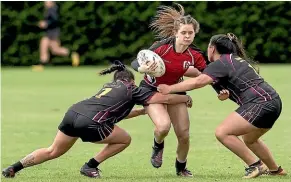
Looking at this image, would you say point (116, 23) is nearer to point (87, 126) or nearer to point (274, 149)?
point (274, 149)

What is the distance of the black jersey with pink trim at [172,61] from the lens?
35.6 feet

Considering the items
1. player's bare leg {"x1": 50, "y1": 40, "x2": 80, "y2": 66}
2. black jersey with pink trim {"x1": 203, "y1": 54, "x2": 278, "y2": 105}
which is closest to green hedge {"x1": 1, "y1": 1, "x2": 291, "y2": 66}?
player's bare leg {"x1": 50, "y1": 40, "x2": 80, "y2": 66}

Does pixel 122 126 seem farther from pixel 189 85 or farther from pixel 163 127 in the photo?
pixel 189 85

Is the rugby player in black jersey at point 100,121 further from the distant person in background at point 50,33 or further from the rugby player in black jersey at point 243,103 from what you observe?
the distant person in background at point 50,33

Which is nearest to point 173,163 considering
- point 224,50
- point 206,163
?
point 206,163

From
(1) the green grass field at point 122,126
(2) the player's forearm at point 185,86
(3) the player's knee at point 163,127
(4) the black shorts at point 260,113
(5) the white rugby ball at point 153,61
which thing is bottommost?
(1) the green grass field at point 122,126

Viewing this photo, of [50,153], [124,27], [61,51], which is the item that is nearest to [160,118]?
[50,153]

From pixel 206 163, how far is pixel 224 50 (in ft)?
5.89

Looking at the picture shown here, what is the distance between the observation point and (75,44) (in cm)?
2877

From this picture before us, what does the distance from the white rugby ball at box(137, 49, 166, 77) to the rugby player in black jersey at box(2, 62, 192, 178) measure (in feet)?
0.71

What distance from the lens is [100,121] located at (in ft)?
33.3

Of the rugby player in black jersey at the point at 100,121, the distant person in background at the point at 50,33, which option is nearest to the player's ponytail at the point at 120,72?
the rugby player in black jersey at the point at 100,121

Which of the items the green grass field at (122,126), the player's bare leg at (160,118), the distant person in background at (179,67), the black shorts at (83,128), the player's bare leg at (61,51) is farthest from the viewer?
the player's bare leg at (61,51)

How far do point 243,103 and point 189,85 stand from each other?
1.95ft
